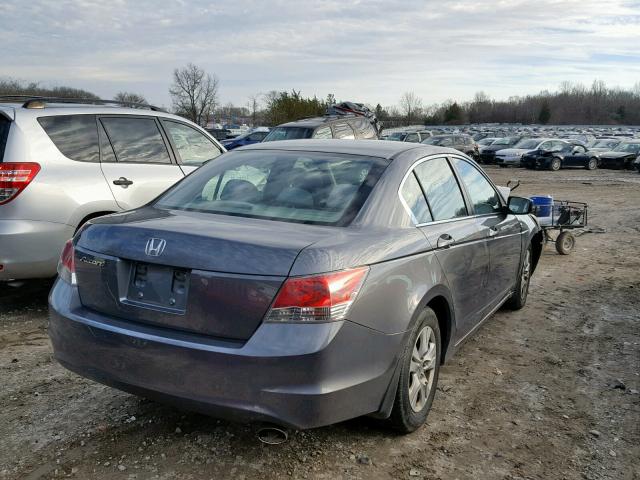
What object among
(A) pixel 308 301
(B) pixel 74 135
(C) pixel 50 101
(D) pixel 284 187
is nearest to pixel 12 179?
(B) pixel 74 135

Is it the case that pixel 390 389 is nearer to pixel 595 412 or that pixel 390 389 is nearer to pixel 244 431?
pixel 244 431

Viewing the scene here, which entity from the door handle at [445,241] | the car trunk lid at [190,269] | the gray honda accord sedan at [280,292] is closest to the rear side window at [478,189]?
the gray honda accord sedan at [280,292]

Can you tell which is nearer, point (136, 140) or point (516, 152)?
point (136, 140)

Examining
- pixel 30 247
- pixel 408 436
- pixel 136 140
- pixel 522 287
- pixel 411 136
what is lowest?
pixel 408 436

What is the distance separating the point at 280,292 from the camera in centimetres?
268

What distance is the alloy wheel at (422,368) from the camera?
3.39 m

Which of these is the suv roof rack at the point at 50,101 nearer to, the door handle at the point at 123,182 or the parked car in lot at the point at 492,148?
the door handle at the point at 123,182

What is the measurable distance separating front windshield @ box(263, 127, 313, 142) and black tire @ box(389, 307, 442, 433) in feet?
38.0

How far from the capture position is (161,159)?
646 cm

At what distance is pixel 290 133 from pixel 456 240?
11974 millimetres

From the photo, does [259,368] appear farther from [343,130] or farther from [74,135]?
[343,130]

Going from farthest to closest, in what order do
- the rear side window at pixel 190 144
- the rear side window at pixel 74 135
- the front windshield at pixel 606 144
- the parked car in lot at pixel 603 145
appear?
Answer: the front windshield at pixel 606 144 → the parked car in lot at pixel 603 145 → the rear side window at pixel 190 144 → the rear side window at pixel 74 135

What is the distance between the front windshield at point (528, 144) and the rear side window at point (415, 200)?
30.7m

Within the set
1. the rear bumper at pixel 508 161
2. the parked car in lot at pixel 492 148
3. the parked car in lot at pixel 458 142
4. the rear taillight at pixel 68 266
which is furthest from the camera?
the parked car in lot at pixel 492 148
